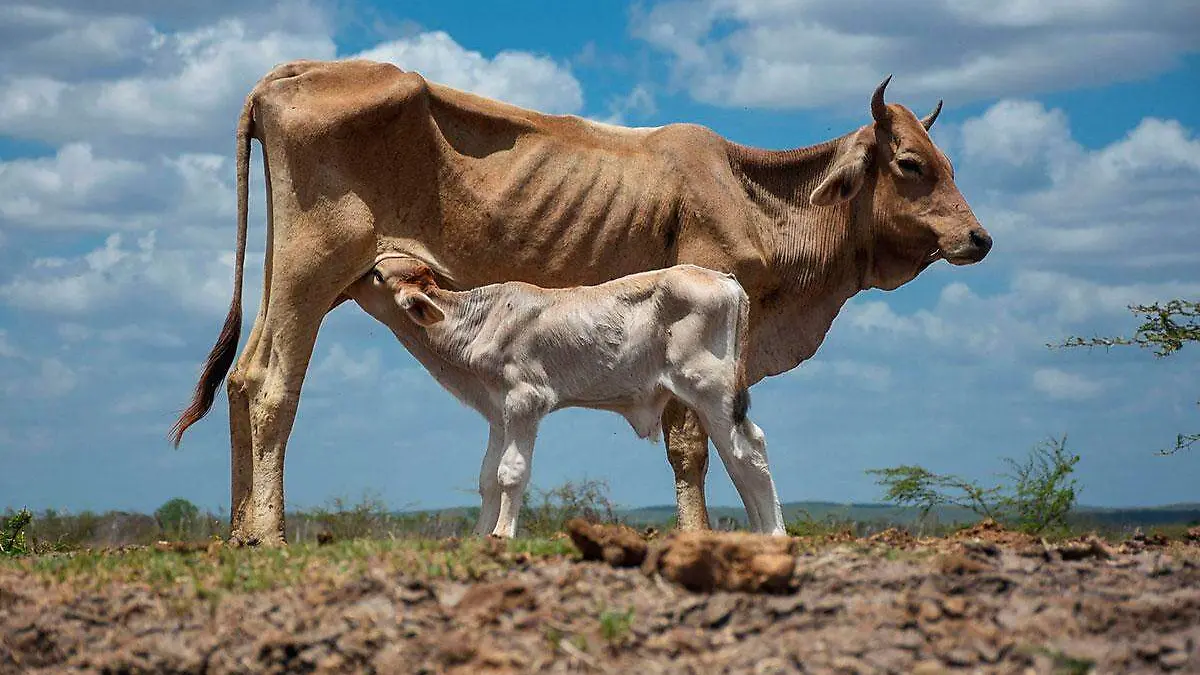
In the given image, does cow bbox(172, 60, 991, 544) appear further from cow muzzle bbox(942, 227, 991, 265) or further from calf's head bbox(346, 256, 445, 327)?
calf's head bbox(346, 256, 445, 327)

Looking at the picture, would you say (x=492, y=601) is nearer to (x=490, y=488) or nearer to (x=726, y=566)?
(x=726, y=566)

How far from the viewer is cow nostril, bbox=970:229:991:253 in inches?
583

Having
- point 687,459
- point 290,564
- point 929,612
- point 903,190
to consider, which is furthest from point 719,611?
point 903,190

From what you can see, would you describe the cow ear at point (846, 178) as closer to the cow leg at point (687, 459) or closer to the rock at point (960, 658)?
the cow leg at point (687, 459)

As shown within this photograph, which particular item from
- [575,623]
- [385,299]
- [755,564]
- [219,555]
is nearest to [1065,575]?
[755,564]

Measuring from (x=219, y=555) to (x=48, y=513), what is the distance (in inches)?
445

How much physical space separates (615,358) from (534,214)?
2.95 m

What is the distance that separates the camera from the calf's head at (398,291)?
38.2 feet

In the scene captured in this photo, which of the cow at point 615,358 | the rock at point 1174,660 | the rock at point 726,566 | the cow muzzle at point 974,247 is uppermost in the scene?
the cow muzzle at point 974,247

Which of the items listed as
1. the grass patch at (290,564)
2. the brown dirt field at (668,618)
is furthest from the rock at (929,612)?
the grass patch at (290,564)

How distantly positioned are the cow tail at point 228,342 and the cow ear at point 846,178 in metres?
5.30

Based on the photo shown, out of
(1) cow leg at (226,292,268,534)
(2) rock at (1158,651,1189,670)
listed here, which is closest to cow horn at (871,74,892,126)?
(1) cow leg at (226,292,268,534)

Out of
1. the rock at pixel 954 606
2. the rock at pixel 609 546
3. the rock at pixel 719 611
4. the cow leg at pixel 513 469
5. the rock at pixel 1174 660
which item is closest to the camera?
the rock at pixel 1174 660

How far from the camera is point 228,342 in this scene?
47.2 feet
